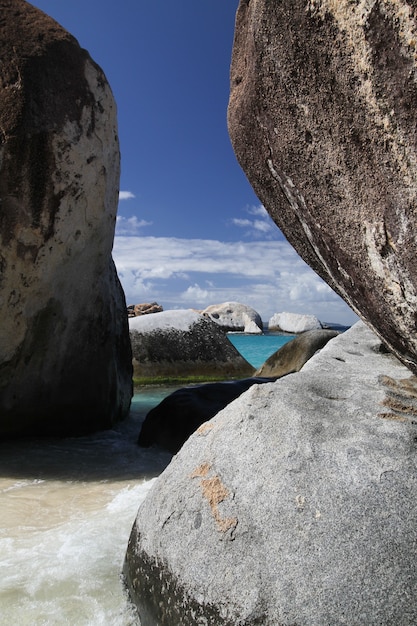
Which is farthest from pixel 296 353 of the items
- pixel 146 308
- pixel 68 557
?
pixel 146 308

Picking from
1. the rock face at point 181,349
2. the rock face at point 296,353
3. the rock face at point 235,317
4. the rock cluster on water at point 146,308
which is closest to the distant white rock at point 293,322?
the rock face at point 235,317

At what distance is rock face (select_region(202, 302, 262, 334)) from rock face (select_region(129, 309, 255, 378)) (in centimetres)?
1996

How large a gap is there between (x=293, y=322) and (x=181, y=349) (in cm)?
2193

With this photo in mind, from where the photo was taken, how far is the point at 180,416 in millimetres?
4914

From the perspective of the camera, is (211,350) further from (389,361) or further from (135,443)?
(389,361)

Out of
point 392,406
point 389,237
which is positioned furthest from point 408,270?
point 392,406

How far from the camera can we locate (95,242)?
5070mm

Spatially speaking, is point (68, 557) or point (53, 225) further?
point (53, 225)

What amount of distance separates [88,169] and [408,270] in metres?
3.62

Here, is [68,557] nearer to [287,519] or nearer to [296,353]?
[287,519]

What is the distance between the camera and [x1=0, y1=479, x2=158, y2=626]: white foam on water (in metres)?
2.04

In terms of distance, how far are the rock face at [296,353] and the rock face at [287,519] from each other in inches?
240

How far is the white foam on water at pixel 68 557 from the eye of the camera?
2.04 metres

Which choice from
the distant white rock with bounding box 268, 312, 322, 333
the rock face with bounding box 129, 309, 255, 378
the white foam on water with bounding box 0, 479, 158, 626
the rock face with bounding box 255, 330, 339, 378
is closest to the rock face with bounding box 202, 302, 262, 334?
the distant white rock with bounding box 268, 312, 322, 333
